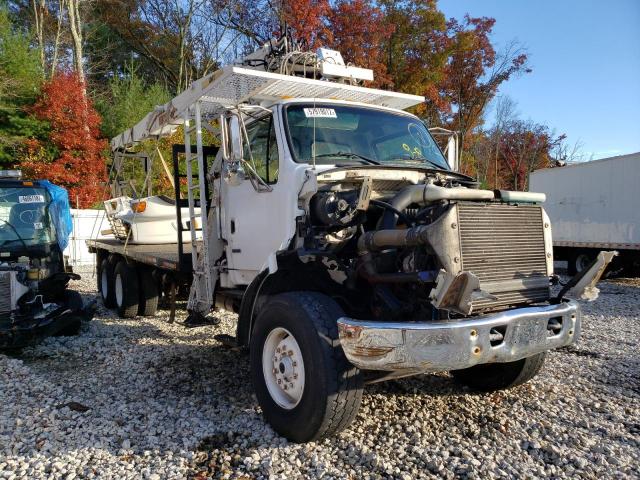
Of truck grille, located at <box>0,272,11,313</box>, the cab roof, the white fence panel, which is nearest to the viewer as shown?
the cab roof

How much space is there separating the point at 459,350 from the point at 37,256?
21.6 ft

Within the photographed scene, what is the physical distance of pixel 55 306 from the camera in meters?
6.86

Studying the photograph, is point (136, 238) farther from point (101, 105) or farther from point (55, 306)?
point (101, 105)

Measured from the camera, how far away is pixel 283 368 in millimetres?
3824

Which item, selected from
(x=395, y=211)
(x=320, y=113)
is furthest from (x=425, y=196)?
(x=320, y=113)

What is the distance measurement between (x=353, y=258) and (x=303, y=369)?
93 cm

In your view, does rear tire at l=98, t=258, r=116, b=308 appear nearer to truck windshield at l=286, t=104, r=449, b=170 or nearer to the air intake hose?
truck windshield at l=286, t=104, r=449, b=170

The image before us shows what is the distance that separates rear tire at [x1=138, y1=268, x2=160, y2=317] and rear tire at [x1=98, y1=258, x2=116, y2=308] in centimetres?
94

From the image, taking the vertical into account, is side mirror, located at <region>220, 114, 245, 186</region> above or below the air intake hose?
above

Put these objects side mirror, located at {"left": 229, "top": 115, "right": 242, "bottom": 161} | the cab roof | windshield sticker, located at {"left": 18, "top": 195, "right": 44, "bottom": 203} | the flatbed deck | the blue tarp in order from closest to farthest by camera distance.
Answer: side mirror, located at {"left": 229, "top": 115, "right": 242, "bottom": 161}
the cab roof
the flatbed deck
windshield sticker, located at {"left": 18, "top": 195, "right": 44, "bottom": 203}
the blue tarp

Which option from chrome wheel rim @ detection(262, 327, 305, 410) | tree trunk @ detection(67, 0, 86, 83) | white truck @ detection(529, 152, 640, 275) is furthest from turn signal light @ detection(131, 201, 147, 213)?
tree trunk @ detection(67, 0, 86, 83)

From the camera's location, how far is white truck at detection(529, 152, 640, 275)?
13.2 metres

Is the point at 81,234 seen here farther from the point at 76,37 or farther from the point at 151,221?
the point at 151,221

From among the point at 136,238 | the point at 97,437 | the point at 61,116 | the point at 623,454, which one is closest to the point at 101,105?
the point at 61,116
